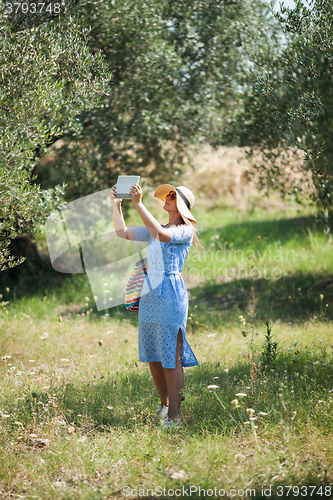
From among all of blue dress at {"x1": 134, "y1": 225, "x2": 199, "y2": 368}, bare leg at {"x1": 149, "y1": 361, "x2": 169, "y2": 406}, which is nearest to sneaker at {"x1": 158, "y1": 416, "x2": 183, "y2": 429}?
bare leg at {"x1": 149, "y1": 361, "x2": 169, "y2": 406}

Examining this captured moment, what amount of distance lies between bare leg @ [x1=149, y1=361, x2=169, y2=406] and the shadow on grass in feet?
11.3

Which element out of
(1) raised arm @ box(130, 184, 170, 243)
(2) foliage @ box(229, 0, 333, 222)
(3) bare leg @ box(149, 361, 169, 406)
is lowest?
(3) bare leg @ box(149, 361, 169, 406)

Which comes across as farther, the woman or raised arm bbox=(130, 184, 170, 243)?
the woman

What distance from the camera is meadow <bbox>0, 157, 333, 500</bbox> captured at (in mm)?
3398

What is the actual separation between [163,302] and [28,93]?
3.17 metres

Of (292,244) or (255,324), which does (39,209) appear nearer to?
(255,324)

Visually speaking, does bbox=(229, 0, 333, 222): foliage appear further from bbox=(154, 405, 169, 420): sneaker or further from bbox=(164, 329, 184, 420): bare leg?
bbox=(154, 405, 169, 420): sneaker

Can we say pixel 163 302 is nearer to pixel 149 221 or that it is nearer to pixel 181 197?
pixel 149 221

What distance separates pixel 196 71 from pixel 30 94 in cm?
494

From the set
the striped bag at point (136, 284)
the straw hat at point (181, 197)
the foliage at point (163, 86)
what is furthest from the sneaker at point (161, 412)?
the foliage at point (163, 86)

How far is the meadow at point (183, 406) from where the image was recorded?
11.1ft

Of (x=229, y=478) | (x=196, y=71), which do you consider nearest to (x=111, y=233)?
(x=196, y=71)

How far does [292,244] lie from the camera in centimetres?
1155

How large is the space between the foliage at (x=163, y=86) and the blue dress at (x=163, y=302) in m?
4.91
